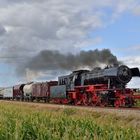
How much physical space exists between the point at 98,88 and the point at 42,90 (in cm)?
2197

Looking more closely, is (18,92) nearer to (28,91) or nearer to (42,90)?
(28,91)

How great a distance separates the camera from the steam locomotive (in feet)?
125

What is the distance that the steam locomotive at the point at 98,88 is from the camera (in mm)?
38062

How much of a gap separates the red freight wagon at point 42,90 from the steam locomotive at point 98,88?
13.4ft

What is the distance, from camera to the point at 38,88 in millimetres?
64688

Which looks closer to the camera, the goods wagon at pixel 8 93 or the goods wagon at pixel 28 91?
the goods wagon at pixel 28 91

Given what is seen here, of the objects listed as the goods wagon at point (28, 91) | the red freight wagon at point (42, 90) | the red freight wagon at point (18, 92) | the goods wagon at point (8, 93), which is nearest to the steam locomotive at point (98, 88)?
the red freight wagon at point (42, 90)

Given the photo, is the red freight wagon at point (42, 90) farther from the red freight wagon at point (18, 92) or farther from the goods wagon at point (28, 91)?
the red freight wagon at point (18, 92)

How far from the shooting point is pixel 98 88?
133ft

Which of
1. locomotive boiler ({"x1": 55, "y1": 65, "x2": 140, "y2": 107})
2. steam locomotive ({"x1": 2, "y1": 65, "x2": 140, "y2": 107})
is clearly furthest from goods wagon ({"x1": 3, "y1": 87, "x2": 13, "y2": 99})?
locomotive boiler ({"x1": 55, "y1": 65, "x2": 140, "y2": 107})

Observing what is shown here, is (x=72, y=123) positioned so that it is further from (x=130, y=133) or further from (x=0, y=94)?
(x=0, y=94)

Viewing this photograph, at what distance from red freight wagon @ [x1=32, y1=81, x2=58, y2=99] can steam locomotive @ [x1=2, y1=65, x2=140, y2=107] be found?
13.4 ft

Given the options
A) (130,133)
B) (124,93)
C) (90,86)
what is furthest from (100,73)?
(130,133)

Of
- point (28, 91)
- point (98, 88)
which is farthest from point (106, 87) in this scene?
point (28, 91)
